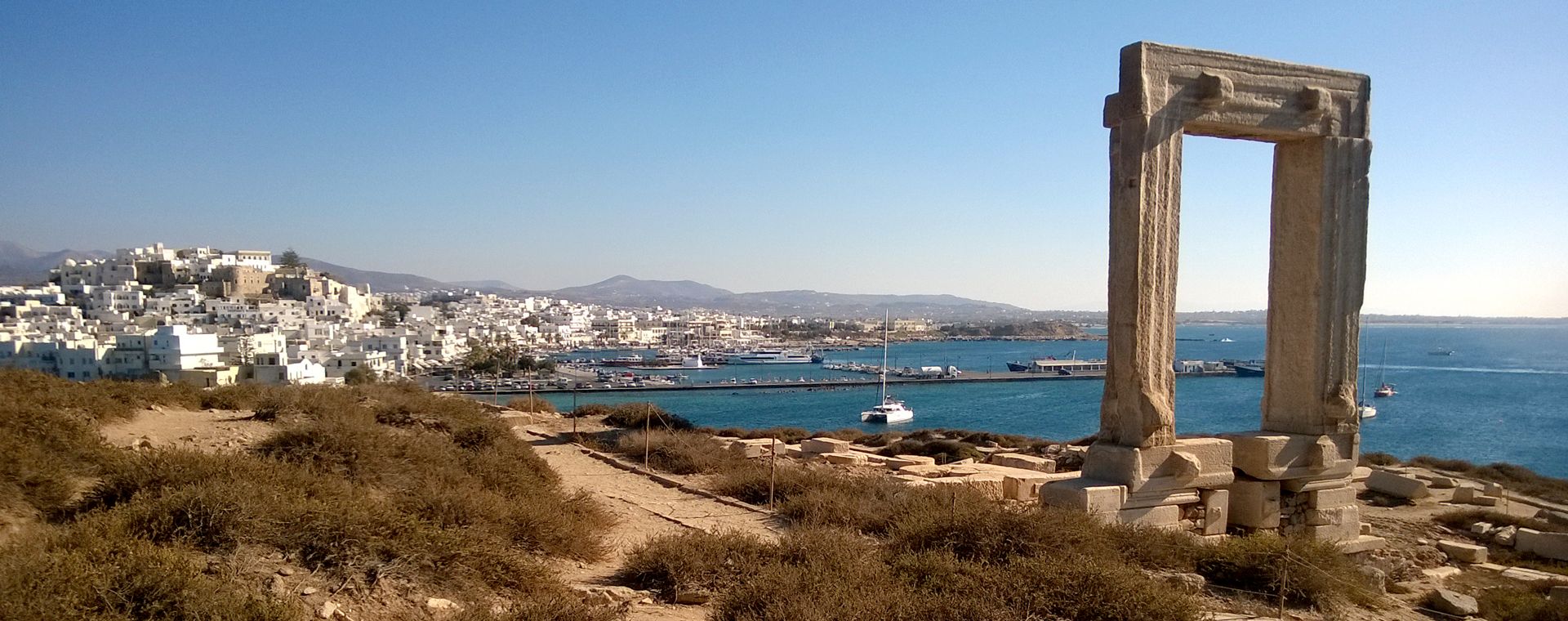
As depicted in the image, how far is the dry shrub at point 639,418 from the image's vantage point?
18.2m

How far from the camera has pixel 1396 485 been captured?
13.6 metres

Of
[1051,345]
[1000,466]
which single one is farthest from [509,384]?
[1051,345]

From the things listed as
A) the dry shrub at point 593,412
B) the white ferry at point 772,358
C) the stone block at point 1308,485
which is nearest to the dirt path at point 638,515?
the stone block at point 1308,485

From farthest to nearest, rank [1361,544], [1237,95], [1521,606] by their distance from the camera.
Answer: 1. [1361,544]
2. [1237,95]
3. [1521,606]

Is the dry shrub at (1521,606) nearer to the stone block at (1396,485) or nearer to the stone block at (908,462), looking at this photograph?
the stone block at (1396,485)

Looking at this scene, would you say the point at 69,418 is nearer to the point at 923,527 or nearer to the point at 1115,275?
the point at 923,527

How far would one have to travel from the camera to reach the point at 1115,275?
27.0ft

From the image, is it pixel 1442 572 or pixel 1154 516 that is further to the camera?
pixel 1442 572

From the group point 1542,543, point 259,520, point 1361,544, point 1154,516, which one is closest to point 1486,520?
point 1542,543

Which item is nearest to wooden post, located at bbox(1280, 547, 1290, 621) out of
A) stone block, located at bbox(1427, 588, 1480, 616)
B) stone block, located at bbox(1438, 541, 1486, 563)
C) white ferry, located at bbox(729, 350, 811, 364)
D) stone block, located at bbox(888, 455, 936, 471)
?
stone block, located at bbox(1427, 588, 1480, 616)

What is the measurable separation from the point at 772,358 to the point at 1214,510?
97596 mm

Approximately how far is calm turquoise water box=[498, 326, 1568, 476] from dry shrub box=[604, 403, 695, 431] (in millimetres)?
16994

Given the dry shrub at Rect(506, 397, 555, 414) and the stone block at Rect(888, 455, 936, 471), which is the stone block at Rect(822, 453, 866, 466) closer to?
the stone block at Rect(888, 455, 936, 471)

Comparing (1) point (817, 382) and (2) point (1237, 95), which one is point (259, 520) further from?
(1) point (817, 382)
